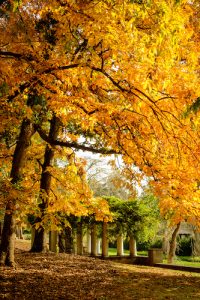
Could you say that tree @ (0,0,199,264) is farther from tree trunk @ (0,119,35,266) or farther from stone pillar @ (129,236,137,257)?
stone pillar @ (129,236,137,257)

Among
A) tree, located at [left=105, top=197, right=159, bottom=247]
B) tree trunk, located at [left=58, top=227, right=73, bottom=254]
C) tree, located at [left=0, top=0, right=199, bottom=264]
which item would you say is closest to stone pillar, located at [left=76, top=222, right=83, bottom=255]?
tree trunk, located at [left=58, top=227, right=73, bottom=254]

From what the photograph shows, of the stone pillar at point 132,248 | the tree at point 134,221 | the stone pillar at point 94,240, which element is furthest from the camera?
the stone pillar at point 94,240

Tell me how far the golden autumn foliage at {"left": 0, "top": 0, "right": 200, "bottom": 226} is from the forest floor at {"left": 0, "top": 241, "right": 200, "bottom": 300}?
2045 mm

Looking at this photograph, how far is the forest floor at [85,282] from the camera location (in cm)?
754

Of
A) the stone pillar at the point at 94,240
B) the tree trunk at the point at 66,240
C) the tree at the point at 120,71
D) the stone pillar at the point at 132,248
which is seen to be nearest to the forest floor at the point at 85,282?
the tree at the point at 120,71

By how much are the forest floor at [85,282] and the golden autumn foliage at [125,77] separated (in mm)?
2045

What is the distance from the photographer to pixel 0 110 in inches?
324

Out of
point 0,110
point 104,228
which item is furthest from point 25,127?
point 104,228

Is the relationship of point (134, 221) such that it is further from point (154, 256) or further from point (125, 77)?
point (125, 77)

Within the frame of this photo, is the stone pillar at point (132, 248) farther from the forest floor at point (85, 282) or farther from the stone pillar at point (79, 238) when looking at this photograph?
the forest floor at point (85, 282)

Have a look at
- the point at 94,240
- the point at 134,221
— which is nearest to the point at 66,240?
the point at 94,240

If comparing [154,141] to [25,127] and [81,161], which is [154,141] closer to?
[25,127]

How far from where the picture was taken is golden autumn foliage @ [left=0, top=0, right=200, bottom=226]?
19.3 feet

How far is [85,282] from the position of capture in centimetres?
888
